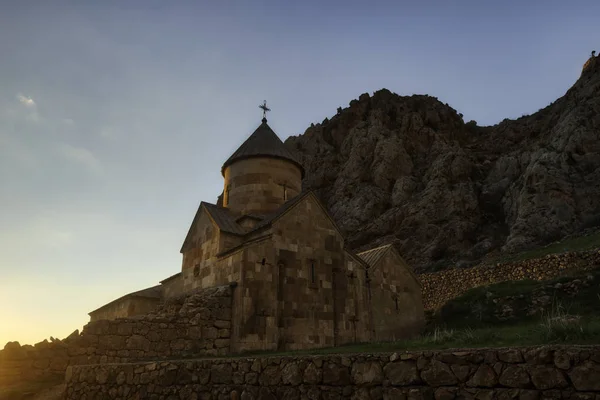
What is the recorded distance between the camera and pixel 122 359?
9406 mm

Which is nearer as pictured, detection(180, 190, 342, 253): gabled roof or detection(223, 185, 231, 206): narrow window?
detection(180, 190, 342, 253): gabled roof

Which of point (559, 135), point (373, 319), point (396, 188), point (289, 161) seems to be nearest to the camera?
point (373, 319)

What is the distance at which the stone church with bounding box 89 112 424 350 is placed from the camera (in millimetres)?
11375

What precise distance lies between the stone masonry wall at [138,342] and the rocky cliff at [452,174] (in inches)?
867

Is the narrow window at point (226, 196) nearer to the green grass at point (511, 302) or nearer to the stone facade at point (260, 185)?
the stone facade at point (260, 185)

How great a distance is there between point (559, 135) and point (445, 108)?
55.3ft

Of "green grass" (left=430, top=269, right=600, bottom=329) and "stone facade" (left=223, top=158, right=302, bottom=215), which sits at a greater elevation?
"stone facade" (left=223, top=158, right=302, bottom=215)

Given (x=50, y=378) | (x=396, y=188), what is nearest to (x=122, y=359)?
(x=50, y=378)

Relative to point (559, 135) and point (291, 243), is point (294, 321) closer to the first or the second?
point (291, 243)

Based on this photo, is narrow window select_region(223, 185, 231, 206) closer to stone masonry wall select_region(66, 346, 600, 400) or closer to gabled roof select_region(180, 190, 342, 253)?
gabled roof select_region(180, 190, 342, 253)

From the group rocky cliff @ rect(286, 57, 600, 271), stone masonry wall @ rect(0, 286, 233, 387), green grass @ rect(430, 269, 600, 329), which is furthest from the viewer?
rocky cliff @ rect(286, 57, 600, 271)

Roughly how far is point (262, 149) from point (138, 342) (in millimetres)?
8312

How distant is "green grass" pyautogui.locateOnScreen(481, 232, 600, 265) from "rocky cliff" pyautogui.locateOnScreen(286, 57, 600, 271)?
5.38 ft

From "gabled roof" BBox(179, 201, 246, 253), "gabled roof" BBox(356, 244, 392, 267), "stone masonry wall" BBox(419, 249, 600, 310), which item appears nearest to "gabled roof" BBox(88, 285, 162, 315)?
"gabled roof" BBox(179, 201, 246, 253)
